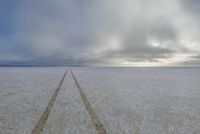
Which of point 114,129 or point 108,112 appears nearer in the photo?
point 114,129

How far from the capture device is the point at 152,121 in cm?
527

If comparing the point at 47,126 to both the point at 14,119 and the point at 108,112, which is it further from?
the point at 108,112

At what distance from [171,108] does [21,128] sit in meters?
6.03

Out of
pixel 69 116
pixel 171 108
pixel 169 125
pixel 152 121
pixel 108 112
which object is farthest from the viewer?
pixel 171 108

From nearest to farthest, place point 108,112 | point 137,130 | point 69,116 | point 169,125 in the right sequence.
Answer: point 137,130, point 169,125, point 69,116, point 108,112

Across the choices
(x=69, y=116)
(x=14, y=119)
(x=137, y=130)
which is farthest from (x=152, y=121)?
(x=14, y=119)

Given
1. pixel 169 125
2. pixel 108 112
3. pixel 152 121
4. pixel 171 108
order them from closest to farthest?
pixel 169 125 → pixel 152 121 → pixel 108 112 → pixel 171 108

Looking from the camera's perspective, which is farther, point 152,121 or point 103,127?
point 152,121

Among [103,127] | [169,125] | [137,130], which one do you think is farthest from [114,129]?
[169,125]

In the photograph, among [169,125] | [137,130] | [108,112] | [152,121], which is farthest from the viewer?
[108,112]

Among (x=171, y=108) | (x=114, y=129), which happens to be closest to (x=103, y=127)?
(x=114, y=129)

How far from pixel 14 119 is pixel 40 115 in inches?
33.7

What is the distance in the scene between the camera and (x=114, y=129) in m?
4.66

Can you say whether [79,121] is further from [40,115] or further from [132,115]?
[132,115]
